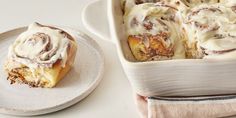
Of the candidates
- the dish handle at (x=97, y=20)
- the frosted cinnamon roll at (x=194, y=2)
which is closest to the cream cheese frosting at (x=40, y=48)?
the dish handle at (x=97, y=20)

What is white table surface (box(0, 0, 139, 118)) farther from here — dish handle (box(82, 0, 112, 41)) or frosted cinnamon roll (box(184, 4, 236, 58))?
frosted cinnamon roll (box(184, 4, 236, 58))

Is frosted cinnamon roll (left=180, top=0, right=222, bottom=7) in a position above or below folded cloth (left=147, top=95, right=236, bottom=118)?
above

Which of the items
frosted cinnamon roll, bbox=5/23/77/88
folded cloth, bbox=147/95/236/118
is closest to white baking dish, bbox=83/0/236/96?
folded cloth, bbox=147/95/236/118

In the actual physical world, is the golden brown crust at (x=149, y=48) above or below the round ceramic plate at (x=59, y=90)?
above

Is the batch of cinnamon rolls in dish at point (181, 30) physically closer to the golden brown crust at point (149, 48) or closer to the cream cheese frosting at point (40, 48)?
the golden brown crust at point (149, 48)

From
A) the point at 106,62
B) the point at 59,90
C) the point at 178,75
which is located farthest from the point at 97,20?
the point at 178,75

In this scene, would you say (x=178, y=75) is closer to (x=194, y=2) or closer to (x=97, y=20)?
(x=194, y=2)

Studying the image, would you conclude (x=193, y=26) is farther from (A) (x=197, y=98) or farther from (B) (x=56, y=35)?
(B) (x=56, y=35)
